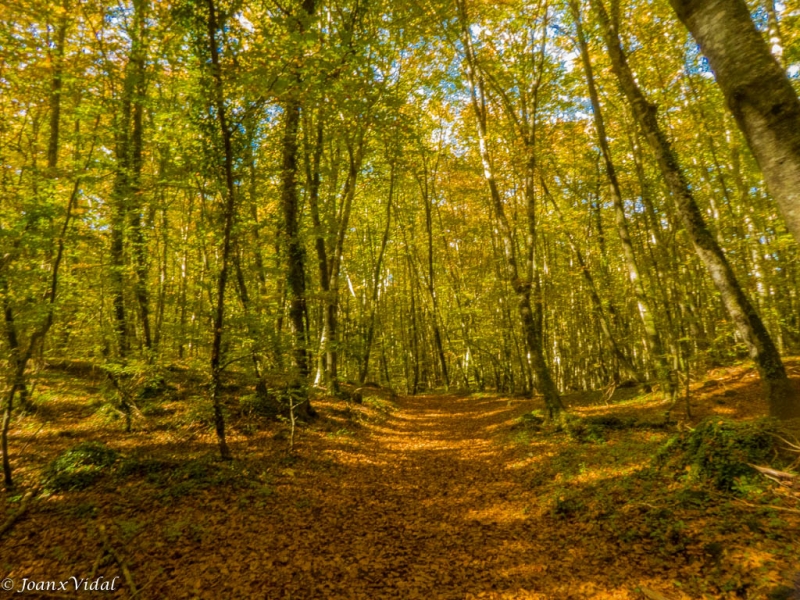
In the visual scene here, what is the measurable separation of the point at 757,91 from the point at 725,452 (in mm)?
4391

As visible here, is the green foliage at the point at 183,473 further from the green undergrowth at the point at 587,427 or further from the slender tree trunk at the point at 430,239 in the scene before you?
the slender tree trunk at the point at 430,239

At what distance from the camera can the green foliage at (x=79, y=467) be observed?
5395 millimetres

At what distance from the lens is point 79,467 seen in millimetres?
5672

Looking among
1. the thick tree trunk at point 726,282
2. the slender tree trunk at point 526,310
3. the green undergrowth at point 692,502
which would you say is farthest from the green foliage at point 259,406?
the thick tree trunk at point 726,282

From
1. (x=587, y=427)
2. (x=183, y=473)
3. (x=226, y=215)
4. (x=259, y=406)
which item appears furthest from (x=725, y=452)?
(x=259, y=406)

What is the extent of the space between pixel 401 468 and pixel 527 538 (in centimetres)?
360

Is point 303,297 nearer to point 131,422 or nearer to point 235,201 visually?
point 235,201

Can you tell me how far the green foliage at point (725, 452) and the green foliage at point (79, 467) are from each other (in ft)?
27.5

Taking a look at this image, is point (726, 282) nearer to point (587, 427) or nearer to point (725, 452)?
point (725, 452)

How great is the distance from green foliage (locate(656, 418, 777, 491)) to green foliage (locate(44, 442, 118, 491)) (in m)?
8.37

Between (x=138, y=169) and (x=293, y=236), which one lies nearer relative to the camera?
(x=293, y=236)

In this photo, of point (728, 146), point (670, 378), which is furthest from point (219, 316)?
point (728, 146)

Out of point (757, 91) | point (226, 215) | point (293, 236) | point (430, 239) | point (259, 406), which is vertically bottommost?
point (259, 406)

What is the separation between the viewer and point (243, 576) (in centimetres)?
389
